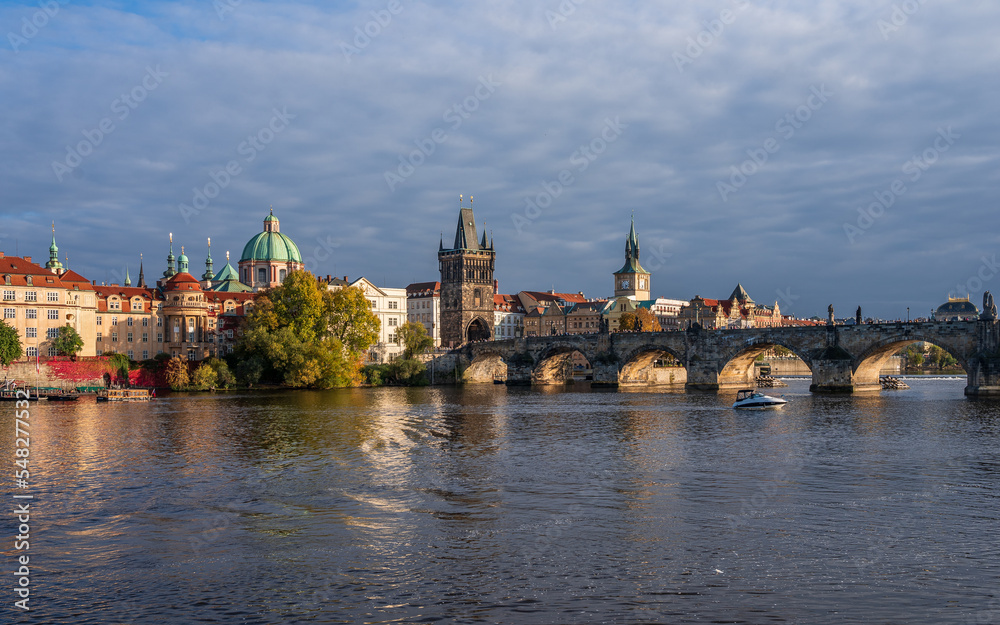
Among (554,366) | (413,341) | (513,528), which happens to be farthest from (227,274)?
(513,528)

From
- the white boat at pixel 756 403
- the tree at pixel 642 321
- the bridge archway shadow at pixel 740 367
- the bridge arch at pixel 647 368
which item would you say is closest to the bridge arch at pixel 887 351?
the bridge archway shadow at pixel 740 367

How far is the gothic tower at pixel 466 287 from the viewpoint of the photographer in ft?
550

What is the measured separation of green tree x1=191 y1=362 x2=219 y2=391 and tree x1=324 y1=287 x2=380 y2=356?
14.0m

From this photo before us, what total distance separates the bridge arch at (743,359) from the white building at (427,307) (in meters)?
81.7

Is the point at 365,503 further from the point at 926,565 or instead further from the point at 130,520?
the point at 926,565

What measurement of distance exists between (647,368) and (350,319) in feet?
134

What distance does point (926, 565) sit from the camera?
18.3m

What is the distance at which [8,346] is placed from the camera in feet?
261

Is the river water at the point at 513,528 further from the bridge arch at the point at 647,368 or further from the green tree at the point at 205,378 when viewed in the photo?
the bridge arch at the point at 647,368

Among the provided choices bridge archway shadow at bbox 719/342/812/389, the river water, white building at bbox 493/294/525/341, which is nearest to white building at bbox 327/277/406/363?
white building at bbox 493/294/525/341

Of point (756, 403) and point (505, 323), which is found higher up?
point (505, 323)

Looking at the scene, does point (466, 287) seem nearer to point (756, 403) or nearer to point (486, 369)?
point (486, 369)

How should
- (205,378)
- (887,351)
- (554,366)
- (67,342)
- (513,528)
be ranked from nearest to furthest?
1. (513,528)
2. (887,351)
3. (67,342)
4. (205,378)
5. (554,366)

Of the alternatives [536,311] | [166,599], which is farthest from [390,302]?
[166,599]
